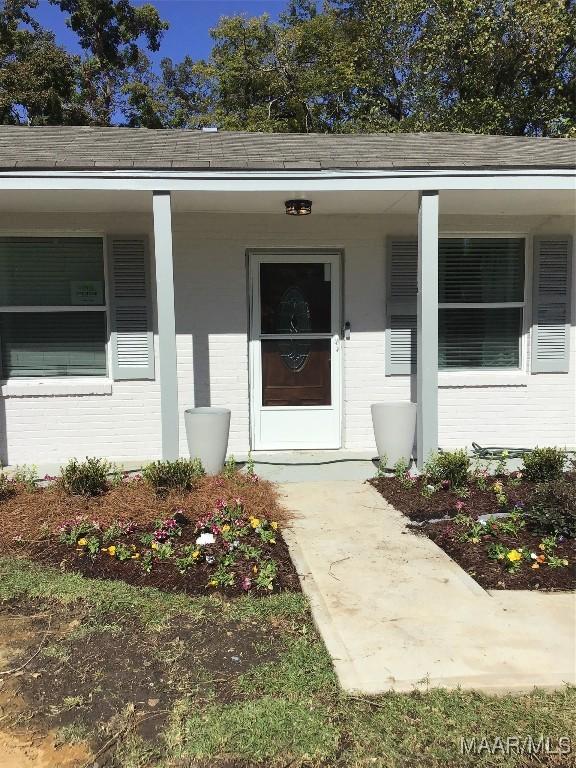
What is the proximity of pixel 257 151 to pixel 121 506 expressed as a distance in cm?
357

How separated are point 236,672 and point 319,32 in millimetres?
20238

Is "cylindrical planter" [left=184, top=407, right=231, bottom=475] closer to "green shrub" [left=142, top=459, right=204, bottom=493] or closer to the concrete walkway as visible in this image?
"green shrub" [left=142, top=459, right=204, bottom=493]

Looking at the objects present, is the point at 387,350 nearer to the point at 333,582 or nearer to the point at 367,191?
the point at 367,191

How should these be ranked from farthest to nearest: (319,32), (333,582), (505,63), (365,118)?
(319,32) < (365,118) < (505,63) < (333,582)

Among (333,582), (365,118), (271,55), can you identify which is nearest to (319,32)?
(271,55)

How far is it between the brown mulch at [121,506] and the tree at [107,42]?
1775cm

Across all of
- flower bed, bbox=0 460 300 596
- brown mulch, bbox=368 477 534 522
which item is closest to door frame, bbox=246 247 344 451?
brown mulch, bbox=368 477 534 522

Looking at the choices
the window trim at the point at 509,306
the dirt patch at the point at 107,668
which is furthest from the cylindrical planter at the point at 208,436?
the window trim at the point at 509,306

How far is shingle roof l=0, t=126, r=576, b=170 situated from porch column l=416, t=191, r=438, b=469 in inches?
25.2

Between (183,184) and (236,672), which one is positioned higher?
(183,184)

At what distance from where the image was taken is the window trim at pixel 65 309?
615 cm

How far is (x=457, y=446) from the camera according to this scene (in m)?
6.71

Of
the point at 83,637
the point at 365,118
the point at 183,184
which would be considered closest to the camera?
the point at 83,637

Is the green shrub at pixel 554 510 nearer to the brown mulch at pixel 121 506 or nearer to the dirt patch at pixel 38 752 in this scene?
the brown mulch at pixel 121 506
